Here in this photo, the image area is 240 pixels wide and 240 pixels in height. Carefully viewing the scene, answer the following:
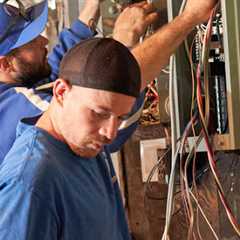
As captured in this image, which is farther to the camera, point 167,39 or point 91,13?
point 91,13

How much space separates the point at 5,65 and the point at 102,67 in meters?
0.56

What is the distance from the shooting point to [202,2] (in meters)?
1.08

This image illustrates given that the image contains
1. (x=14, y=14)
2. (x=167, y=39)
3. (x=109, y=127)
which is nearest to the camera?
(x=109, y=127)

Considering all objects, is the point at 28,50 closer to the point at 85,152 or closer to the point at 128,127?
the point at 128,127

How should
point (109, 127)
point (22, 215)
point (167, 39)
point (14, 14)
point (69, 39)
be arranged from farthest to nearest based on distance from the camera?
point (69, 39)
point (14, 14)
point (167, 39)
point (109, 127)
point (22, 215)

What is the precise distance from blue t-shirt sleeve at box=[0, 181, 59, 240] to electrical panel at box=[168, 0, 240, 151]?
1.64ft

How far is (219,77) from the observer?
122 centimetres

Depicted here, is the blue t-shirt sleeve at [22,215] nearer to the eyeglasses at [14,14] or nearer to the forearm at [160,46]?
the forearm at [160,46]

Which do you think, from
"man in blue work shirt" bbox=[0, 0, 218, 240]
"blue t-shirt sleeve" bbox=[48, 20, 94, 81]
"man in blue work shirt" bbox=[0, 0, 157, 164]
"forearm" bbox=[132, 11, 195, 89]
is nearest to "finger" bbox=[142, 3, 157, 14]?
"man in blue work shirt" bbox=[0, 0, 157, 164]

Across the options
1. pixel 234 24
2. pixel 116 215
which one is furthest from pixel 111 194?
pixel 234 24

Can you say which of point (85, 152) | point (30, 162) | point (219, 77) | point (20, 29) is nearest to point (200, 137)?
point (219, 77)

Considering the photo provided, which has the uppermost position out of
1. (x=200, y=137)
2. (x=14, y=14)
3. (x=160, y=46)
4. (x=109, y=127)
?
(x=14, y=14)

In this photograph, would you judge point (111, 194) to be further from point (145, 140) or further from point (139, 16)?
point (145, 140)

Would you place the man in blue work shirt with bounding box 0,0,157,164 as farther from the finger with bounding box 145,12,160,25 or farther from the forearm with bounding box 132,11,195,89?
the forearm with bounding box 132,11,195,89
